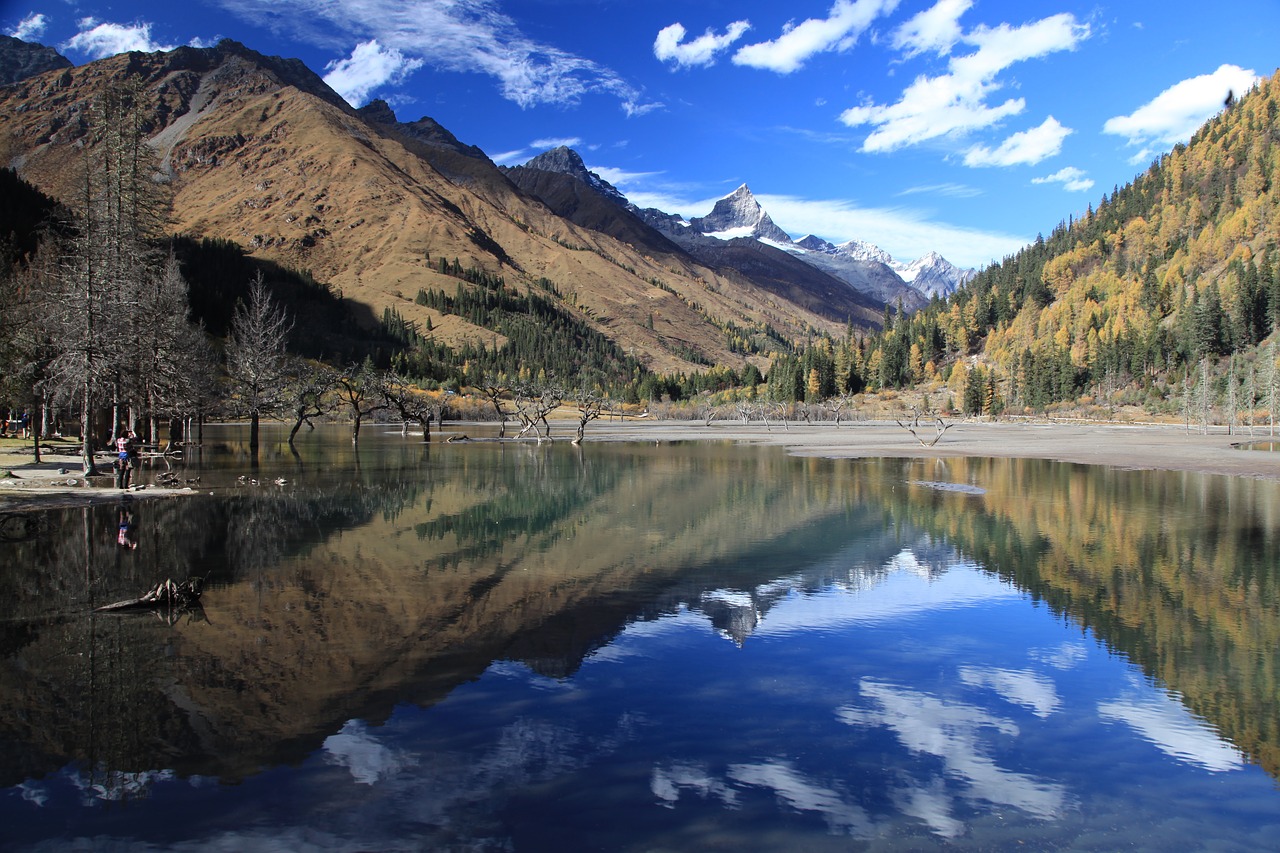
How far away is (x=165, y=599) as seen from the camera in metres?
13.1

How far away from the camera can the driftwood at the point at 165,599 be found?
12820 mm

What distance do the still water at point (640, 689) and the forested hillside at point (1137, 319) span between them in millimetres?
96067

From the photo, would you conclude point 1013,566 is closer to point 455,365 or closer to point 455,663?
point 455,663

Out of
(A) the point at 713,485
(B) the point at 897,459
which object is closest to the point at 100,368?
(A) the point at 713,485

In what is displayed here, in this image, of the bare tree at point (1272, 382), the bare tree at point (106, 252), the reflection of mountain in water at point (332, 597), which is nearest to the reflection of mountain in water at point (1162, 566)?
the reflection of mountain in water at point (332, 597)

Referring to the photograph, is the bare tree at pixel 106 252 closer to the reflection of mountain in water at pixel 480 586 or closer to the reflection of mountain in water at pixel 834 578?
the reflection of mountain in water at pixel 480 586

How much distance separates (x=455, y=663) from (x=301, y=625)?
3.18 m

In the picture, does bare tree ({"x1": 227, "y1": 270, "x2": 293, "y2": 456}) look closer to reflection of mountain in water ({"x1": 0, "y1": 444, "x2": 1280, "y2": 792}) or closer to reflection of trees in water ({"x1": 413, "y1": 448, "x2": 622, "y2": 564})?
reflection of trees in water ({"x1": 413, "y1": 448, "x2": 622, "y2": 564})

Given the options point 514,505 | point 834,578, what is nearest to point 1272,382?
point 514,505

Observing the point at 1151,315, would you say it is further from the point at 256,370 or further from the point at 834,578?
the point at 834,578

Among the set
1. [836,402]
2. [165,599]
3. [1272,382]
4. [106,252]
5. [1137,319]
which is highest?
[1137,319]

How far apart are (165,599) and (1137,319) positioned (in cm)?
16559

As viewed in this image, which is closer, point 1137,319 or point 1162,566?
point 1162,566

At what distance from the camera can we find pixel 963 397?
476 feet
